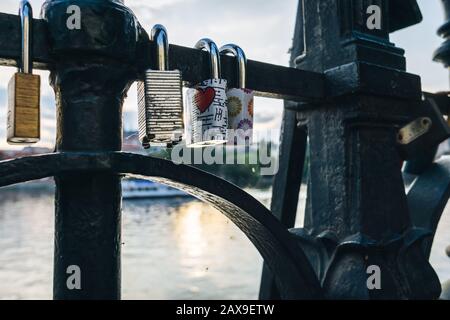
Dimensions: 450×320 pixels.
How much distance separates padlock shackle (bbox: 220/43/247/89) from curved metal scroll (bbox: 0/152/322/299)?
1.05 ft

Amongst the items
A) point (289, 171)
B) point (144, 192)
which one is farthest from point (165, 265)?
point (144, 192)

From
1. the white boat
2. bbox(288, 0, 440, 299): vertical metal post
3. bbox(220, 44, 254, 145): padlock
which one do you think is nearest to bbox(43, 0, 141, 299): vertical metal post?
bbox(220, 44, 254, 145): padlock

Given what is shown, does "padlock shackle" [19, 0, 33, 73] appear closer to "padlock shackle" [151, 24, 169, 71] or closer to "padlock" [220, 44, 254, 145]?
"padlock shackle" [151, 24, 169, 71]

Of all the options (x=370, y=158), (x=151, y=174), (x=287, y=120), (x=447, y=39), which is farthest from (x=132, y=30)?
(x=447, y=39)

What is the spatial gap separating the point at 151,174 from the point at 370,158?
35.6 inches

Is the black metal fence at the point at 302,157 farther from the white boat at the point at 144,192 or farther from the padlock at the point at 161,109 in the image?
the white boat at the point at 144,192

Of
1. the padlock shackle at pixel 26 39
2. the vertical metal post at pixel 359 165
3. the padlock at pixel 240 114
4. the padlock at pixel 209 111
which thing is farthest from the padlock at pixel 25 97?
the vertical metal post at pixel 359 165

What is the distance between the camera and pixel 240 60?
123 centimetres

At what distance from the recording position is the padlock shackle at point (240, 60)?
1232mm

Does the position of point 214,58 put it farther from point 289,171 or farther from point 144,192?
point 144,192

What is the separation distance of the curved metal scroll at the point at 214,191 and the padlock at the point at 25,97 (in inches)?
2.4

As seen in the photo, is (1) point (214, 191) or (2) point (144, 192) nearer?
(1) point (214, 191)

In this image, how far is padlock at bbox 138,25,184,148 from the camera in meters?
0.94

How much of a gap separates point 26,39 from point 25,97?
0.12 metres
